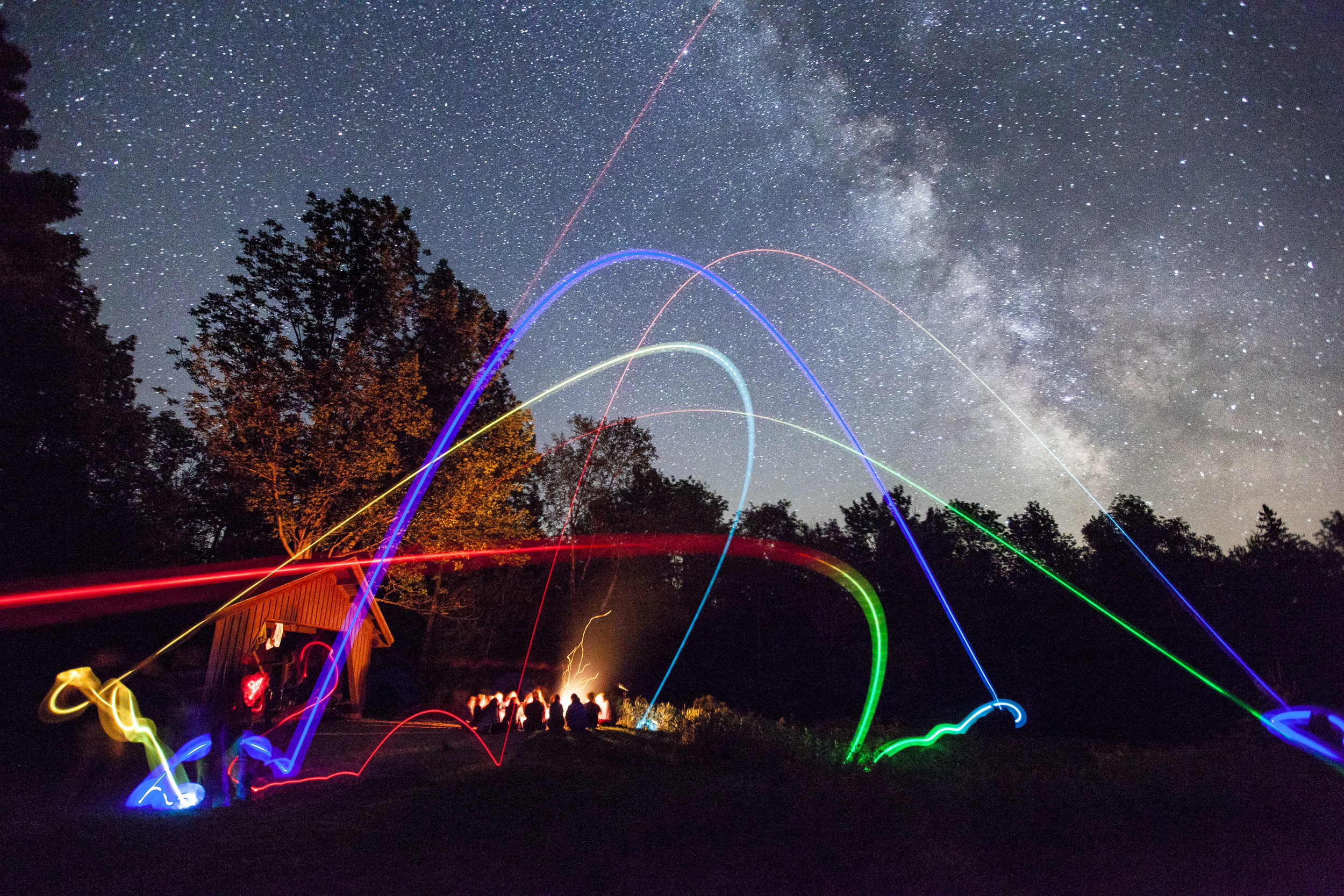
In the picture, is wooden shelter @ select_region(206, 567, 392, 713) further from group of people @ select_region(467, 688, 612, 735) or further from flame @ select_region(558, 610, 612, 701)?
flame @ select_region(558, 610, 612, 701)

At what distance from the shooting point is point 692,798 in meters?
6.72

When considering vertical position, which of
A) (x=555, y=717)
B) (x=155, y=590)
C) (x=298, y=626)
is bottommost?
(x=555, y=717)

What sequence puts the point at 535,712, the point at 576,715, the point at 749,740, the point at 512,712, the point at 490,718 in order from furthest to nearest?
the point at 490,718 → the point at 535,712 → the point at 512,712 → the point at 576,715 → the point at 749,740

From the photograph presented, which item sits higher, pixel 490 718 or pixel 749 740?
pixel 749 740

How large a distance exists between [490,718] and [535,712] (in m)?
3.40

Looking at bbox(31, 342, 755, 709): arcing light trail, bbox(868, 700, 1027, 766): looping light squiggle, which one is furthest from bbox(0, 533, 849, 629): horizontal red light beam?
bbox(868, 700, 1027, 766): looping light squiggle

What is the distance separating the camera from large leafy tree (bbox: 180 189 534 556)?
50.1 feet

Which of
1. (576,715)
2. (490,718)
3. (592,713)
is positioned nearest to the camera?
(576,715)

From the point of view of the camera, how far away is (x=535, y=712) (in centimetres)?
1886

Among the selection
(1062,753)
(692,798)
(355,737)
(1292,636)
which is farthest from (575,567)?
(1292,636)

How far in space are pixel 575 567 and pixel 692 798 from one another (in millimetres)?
34598

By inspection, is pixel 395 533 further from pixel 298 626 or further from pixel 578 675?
pixel 578 675

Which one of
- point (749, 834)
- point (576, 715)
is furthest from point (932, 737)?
point (576, 715)

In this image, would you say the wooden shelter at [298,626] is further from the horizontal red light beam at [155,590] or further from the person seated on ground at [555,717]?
the person seated on ground at [555,717]
